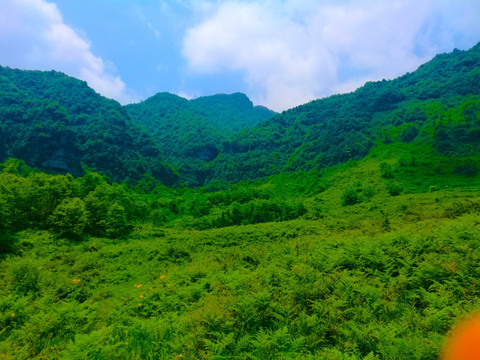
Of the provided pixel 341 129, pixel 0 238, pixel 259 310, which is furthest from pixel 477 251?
pixel 341 129

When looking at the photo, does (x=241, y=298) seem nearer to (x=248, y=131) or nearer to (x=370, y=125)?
(x=370, y=125)

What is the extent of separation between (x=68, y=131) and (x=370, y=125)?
103 metres

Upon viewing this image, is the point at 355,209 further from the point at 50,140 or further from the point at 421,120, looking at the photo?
the point at 50,140

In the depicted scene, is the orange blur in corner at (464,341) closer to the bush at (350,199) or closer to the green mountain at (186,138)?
the bush at (350,199)

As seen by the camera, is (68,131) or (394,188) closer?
(394,188)

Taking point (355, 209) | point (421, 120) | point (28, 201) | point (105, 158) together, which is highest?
point (421, 120)

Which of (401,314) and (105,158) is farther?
(105,158)

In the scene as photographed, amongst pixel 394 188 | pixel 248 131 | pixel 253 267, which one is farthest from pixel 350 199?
pixel 248 131

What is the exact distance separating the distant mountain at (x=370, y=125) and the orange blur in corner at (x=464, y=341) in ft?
254

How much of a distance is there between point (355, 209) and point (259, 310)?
104 ft

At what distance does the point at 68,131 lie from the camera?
92812 mm

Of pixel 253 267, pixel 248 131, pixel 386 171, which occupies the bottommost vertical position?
pixel 253 267

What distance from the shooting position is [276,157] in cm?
12075

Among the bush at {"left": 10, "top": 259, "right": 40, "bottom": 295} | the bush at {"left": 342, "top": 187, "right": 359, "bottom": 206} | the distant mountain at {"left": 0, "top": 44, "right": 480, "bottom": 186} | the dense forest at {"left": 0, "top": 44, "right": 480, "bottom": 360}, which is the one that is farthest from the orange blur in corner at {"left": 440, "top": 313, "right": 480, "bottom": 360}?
the distant mountain at {"left": 0, "top": 44, "right": 480, "bottom": 186}
